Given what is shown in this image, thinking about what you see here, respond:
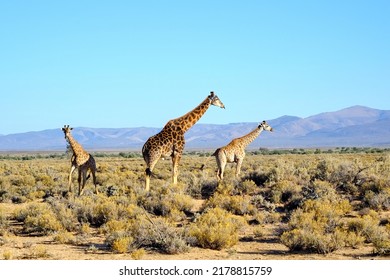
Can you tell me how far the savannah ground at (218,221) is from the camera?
37.0 ft

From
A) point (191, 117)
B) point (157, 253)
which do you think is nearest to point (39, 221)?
point (157, 253)

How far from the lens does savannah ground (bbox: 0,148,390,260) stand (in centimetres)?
1129

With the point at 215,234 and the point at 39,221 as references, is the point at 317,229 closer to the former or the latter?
the point at 215,234

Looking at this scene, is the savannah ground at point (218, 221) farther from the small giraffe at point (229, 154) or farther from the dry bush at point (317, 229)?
the small giraffe at point (229, 154)

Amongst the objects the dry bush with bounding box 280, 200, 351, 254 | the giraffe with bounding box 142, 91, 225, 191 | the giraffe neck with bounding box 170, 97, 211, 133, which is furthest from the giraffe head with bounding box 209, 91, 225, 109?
the dry bush with bounding box 280, 200, 351, 254

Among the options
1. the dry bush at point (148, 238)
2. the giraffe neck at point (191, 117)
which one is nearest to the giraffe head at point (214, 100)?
the giraffe neck at point (191, 117)

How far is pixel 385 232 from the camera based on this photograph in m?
12.0

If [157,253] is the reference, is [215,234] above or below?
above

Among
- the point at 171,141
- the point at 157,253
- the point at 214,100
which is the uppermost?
Result: the point at 214,100

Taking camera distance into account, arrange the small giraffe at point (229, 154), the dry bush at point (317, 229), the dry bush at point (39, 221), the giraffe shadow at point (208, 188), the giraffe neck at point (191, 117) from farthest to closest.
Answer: the small giraffe at point (229, 154)
the giraffe shadow at point (208, 188)
the giraffe neck at point (191, 117)
the dry bush at point (39, 221)
the dry bush at point (317, 229)

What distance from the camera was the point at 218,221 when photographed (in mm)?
13188

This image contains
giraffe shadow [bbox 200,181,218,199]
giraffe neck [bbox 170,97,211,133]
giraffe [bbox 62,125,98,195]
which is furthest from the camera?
giraffe shadow [bbox 200,181,218,199]

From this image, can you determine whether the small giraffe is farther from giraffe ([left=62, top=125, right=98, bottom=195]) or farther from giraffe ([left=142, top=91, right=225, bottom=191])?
giraffe ([left=62, top=125, right=98, bottom=195])
